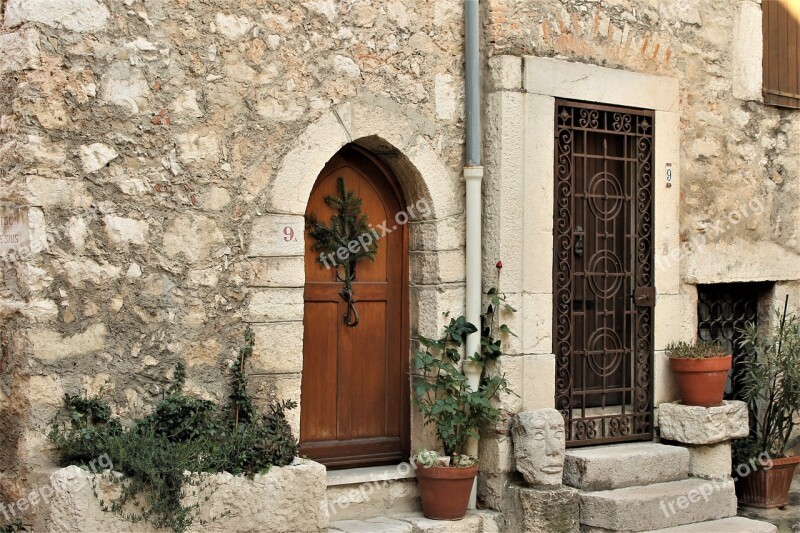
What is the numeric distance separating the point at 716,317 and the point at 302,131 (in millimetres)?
3596

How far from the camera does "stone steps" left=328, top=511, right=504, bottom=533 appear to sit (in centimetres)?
577

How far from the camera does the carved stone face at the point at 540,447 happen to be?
20.1ft

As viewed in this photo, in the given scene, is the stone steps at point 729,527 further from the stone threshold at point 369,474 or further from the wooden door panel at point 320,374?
the wooden door panel at point 320,374

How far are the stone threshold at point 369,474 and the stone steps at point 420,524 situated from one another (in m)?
0.22

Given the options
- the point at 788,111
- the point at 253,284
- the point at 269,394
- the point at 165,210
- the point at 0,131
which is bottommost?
the point at 269,394

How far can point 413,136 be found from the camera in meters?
6.18

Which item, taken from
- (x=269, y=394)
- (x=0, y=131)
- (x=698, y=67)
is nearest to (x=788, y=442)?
(x=698, y=67)

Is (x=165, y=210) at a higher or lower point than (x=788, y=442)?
higher

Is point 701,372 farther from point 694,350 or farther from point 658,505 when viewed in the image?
point 658,505

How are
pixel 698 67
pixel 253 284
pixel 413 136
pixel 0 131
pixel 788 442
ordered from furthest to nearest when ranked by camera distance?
pixel 788 442
pixel 698 67
pixel 413 136
pixel 253 284
pixel 0 131

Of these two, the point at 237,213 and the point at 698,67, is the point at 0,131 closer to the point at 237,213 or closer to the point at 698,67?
the point at 237,213

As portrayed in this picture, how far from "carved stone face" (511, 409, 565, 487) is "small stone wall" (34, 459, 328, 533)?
140 centimetres

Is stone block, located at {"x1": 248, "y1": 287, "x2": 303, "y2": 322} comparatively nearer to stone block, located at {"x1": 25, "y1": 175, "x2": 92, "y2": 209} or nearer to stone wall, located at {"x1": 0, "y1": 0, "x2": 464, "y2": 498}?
stone wall, located at {"x1": 0, "y1": 0, "x2": 464, "y2": 498}

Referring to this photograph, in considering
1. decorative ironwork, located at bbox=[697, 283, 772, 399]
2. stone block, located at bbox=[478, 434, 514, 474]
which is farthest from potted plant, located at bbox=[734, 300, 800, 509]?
stone block, located at bbox=[478, 434, 514, 474]
